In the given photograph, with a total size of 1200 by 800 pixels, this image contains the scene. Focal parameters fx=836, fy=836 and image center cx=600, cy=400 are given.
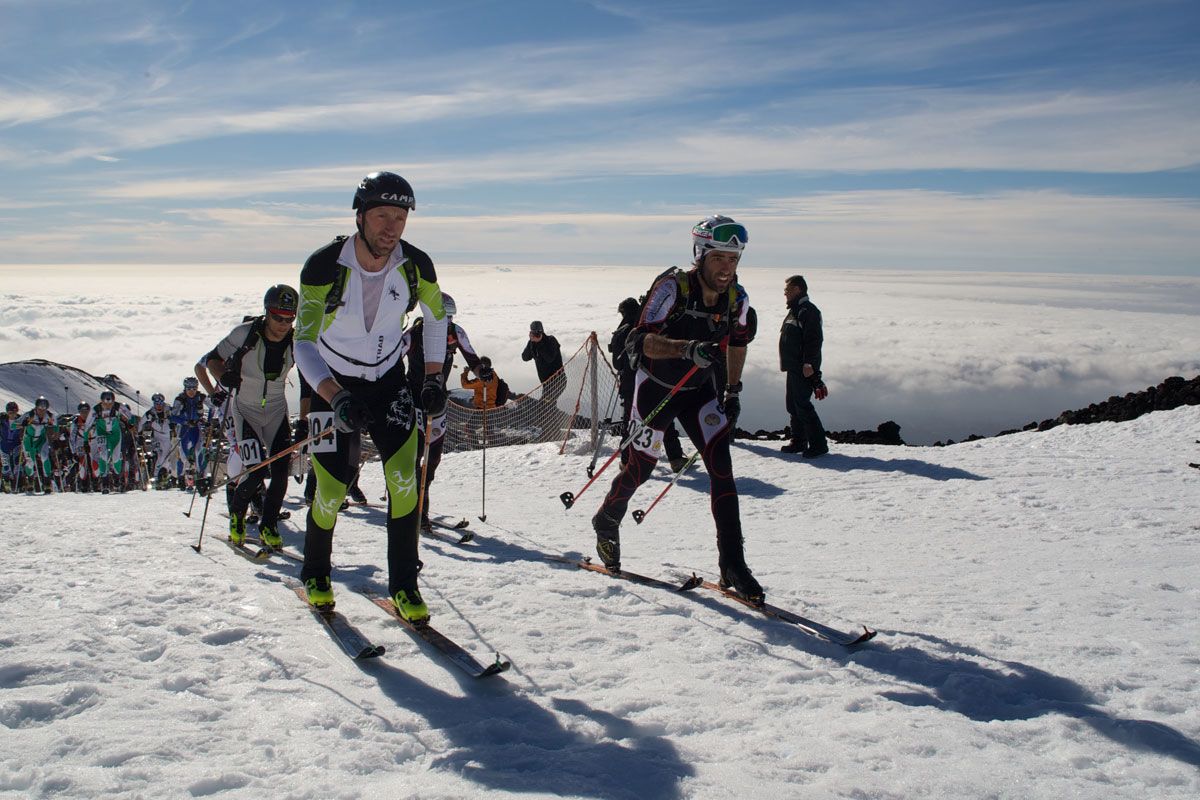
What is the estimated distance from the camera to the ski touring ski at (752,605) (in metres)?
4.93

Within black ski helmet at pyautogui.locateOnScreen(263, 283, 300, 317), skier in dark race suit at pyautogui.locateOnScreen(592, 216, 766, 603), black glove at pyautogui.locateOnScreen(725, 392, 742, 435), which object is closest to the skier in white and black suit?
black ski helmet at pyautogui.locateOnScreen(263, 283, 300, 317)

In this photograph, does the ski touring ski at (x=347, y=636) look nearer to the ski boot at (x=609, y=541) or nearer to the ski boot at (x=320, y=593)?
the ski boot at (x=320, y=593)

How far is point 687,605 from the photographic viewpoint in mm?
5613

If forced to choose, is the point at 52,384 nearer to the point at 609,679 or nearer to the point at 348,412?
the point at 348,412

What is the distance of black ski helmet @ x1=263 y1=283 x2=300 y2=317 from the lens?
7.88 metres

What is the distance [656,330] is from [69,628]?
13.0 feet

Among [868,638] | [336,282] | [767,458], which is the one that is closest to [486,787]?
[868,638]

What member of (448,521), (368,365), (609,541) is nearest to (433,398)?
(368,365)

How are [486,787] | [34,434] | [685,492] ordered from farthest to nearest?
1. [34,434]
2. [685,492]
3. [486,787]

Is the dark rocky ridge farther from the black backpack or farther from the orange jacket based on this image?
the orange jacket

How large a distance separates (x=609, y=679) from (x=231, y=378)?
5.55m

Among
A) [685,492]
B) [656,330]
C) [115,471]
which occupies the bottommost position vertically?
[115,471]

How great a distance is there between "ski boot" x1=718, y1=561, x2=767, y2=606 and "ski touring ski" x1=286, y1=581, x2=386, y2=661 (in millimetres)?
2386

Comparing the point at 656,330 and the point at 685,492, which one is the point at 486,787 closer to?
the point at 656,330
